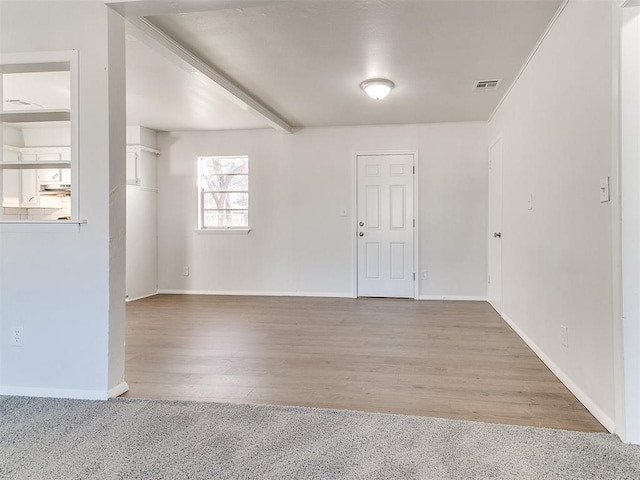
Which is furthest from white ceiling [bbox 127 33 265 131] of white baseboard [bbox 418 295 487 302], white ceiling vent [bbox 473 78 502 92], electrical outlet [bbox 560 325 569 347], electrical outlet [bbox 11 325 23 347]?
electrical outlet [bbox 560 325 569 347]

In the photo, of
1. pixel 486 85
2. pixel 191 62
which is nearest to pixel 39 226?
pixel 191 62

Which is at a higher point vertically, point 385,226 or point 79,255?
point 385,226

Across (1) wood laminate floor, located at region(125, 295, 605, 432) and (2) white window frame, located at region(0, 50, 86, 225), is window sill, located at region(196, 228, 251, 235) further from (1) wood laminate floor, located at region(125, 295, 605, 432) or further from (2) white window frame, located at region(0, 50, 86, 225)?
(2) white window frame, located at region(0, 50, 86, 225)

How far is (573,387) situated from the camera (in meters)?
2.17

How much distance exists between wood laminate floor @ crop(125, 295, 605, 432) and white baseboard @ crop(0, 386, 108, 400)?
0.21 meters

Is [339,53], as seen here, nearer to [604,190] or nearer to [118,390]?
[604,190]

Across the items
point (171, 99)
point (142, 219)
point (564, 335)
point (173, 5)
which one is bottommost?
point (564, 335)

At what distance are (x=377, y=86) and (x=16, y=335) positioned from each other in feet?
10.9

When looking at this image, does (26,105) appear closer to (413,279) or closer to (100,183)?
(100,183)

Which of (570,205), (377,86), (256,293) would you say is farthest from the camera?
(256,293)

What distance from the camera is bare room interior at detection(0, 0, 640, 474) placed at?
200 cm

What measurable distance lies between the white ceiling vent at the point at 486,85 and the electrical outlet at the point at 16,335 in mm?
4076

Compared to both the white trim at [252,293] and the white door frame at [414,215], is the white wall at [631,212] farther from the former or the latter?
the white trim at [252,293]

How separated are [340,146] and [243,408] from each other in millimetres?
4099
